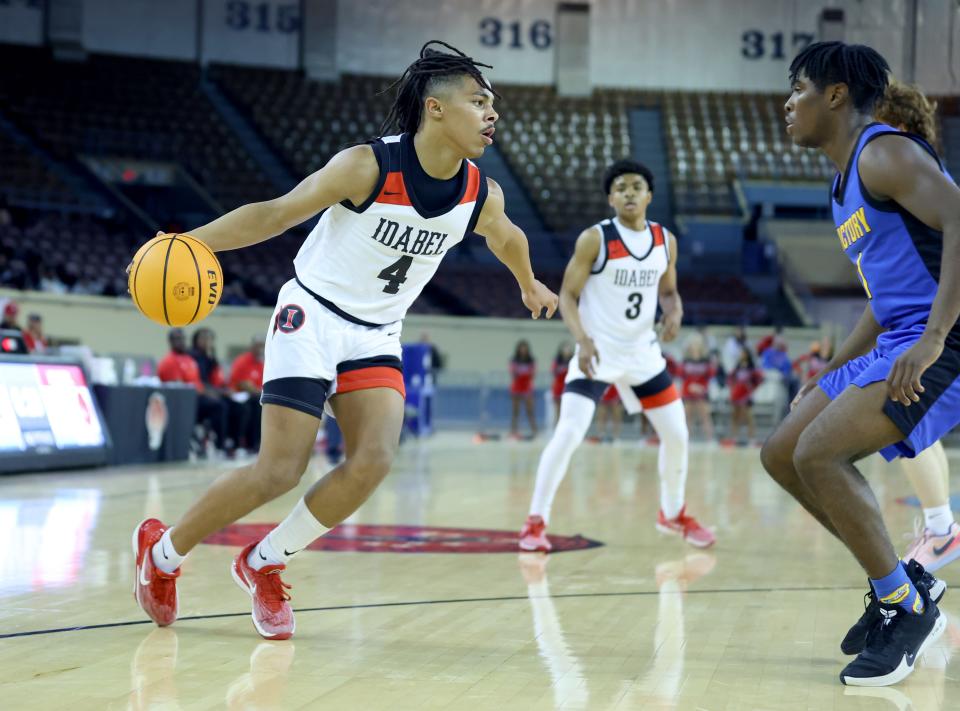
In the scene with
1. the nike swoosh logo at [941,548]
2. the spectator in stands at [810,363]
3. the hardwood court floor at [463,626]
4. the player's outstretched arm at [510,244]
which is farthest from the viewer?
the spectator in stands at [810,363]

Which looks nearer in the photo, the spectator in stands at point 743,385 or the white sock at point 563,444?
the white sock at point 563,444

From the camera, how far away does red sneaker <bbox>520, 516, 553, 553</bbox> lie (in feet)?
21.5

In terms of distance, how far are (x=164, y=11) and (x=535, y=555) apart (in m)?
25.3

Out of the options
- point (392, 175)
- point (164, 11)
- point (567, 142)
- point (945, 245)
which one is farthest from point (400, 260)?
point (164, 11)

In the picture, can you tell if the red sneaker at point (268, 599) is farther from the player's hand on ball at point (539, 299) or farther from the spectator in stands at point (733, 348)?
the spectator in stands at point (733, 348)

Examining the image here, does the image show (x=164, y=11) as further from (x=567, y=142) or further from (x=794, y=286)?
(x=794, y=286)

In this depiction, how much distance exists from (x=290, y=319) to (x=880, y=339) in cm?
192

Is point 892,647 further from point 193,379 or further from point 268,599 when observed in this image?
point 193,379

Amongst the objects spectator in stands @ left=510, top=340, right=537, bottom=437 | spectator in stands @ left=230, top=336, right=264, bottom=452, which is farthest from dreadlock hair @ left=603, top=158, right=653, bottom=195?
spectator in stands @ left=510, top=340, right=537, bottom=437

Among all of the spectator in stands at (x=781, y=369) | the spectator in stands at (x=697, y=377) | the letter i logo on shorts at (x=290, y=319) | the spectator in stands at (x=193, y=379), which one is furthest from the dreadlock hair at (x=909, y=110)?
the spectator in stands at (x=781, y=369)

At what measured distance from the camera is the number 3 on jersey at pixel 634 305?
712 cm

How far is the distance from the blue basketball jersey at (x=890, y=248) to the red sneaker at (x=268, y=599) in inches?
83.6

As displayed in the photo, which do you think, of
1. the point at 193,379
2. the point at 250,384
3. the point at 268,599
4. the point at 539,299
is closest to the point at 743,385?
the point at 250,384

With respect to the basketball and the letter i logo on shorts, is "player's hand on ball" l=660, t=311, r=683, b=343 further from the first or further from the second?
the basketball
